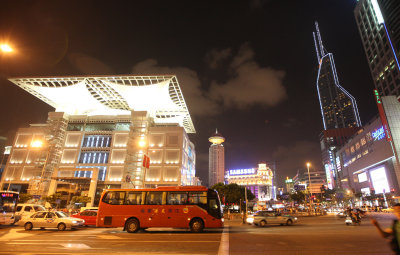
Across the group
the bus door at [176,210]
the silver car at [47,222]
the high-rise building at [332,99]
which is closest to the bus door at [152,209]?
the bus door at [176,210]

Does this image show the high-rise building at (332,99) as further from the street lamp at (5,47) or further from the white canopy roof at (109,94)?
the street lamp at (5,47)

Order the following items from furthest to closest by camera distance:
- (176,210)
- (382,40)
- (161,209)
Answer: (382,40)
(161,209)
(176,210)

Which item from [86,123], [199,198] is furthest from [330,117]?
[199,198]

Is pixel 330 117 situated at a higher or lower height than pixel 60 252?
higher

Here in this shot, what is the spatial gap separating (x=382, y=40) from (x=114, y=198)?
101 meters

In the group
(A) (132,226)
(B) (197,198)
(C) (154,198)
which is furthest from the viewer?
(C) (154,198)

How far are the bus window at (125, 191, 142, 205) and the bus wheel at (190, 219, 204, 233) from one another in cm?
407

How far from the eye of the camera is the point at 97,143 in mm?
67000

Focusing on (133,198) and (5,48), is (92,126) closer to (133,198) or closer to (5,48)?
(133,198)

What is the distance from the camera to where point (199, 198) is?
1557 cm

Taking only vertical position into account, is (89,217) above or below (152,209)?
below

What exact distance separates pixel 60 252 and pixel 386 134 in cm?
7219

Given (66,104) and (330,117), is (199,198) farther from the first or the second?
(330,117)

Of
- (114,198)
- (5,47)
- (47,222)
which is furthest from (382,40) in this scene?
(47,222)
